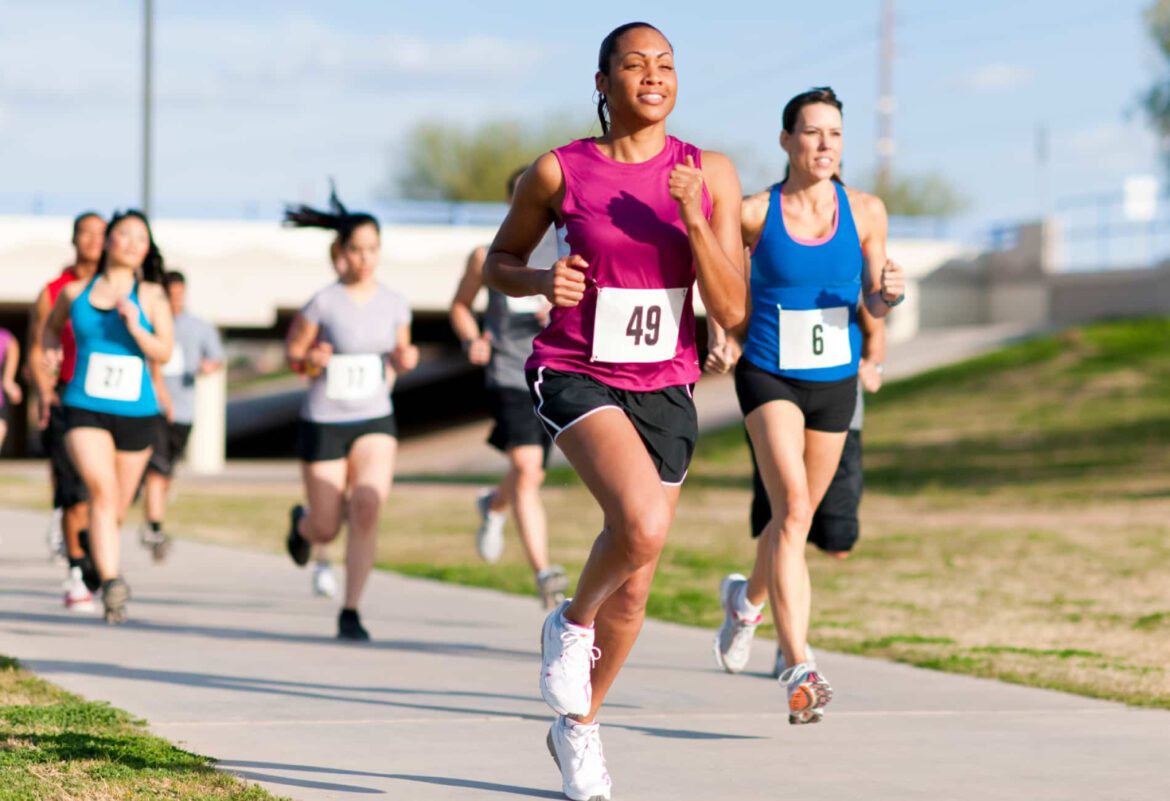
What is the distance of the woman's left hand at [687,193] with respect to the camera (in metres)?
4.89

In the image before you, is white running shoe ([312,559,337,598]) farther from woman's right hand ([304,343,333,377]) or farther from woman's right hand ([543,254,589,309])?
woman's right hand ([543,254,589,309])

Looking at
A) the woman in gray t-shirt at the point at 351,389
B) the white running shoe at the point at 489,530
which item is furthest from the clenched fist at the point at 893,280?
the white running shoe at the point at 489,530

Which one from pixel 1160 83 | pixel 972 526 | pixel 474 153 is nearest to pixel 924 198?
pixel 474 153

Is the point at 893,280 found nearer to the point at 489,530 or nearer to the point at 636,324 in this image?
the point at 636,324

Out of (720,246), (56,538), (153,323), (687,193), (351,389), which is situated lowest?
(56,538)

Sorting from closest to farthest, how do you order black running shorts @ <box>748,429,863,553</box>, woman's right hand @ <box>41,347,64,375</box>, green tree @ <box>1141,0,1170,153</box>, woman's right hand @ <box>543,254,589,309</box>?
woman's right hand @ <box>543,254,589,309</box>
black running shorts @ <box>748,429,863,553</box>
woman's right hand @ <box>41,347,64,375</box>
green tree @ <box>1141,0,1170,153</box>

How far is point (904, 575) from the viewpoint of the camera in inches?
499

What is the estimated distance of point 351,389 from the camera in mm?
8914

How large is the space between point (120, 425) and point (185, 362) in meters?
4.81

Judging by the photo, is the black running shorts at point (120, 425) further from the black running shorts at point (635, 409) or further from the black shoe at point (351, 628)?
the black running shorts at point (635, 409)

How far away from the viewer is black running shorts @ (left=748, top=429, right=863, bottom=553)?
6.98 meters

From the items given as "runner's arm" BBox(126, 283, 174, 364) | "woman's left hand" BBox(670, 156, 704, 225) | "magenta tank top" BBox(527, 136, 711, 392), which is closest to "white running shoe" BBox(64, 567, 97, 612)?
"runner's arm" BBox(126, 283, 174, 364)

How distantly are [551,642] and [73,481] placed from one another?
6.13 metres

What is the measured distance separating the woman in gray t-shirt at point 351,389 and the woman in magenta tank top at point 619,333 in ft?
12.2
